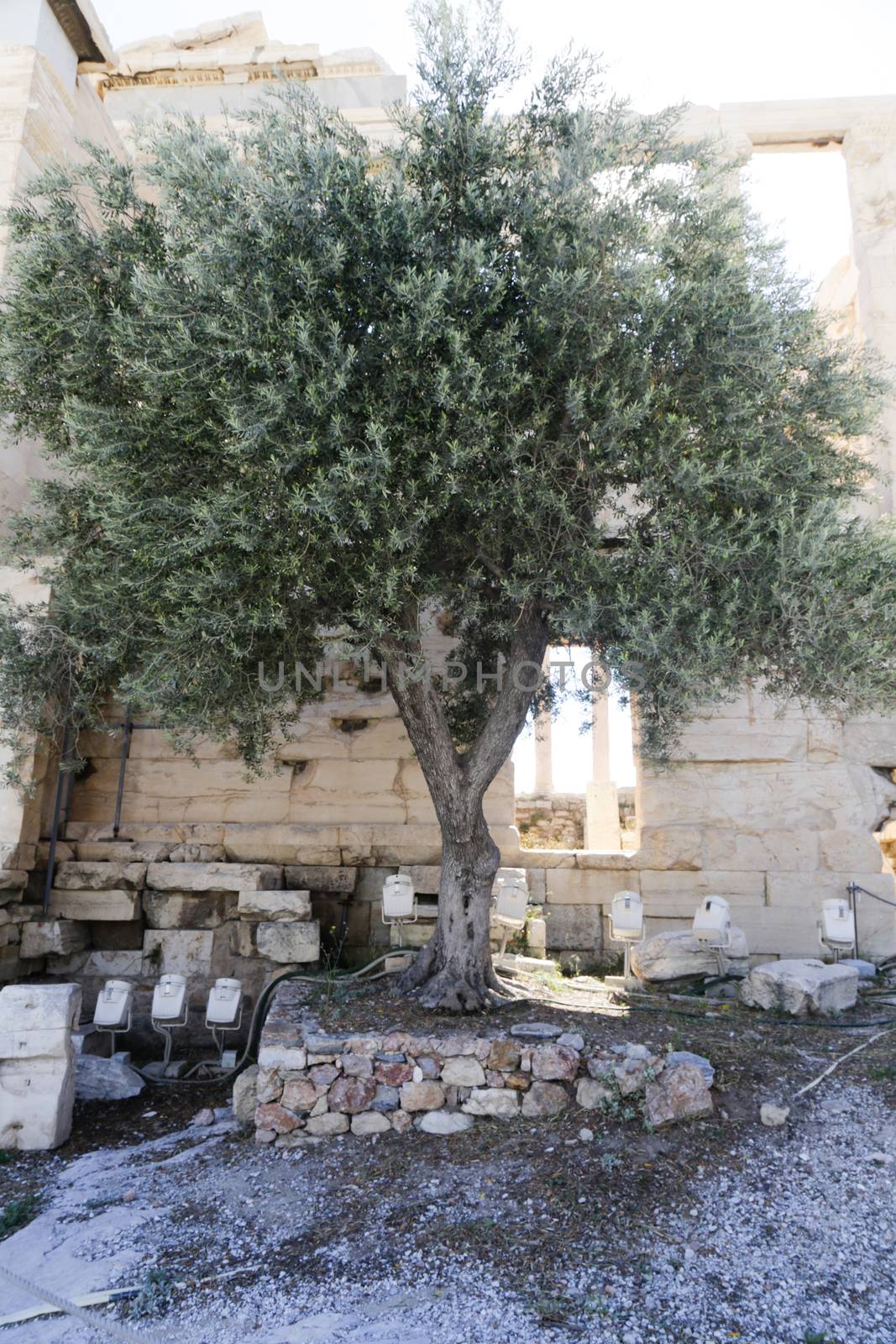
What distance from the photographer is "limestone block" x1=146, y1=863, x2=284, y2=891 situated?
9695mm

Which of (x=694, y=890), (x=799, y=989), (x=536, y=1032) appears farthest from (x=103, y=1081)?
(x=694, y=890)

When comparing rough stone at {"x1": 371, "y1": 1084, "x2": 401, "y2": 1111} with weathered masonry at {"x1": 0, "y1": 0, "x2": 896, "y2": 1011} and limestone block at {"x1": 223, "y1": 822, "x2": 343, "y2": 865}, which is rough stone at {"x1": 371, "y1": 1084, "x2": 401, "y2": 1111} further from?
limestone block at {"x1": 223, "y1": 822, "x2": 343, "y2": 865}

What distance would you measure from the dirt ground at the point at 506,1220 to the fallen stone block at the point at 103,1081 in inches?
27.5

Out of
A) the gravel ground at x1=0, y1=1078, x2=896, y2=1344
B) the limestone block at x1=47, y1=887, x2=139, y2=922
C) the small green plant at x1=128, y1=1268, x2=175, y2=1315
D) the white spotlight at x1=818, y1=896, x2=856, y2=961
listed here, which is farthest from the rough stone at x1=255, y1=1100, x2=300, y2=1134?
the white spotlight at x1=818, y1=896, x2=856, y2=961

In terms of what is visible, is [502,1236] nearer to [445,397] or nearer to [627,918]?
[627,918]

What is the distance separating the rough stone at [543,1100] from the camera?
6.35 meters

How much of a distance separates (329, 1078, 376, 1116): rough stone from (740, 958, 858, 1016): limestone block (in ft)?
12.1

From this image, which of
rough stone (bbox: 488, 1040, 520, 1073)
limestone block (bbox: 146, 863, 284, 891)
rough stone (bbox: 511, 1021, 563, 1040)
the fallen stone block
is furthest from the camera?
limestone block (bbox: 146, 863, 284, 891)

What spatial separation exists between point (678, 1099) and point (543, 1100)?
0.96 meters

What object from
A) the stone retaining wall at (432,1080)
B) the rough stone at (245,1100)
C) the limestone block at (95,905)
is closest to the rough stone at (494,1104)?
the stone retaining wall at (432,1080)

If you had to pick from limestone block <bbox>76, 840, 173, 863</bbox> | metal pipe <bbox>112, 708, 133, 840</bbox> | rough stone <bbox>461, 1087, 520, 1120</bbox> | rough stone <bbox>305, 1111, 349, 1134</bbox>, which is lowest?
rough stone <bbox>305, 1111, 349, 1134</bbox>

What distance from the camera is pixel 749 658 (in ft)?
23.5

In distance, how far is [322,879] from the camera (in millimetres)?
10289

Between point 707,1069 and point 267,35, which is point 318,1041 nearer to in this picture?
point 707,1069
